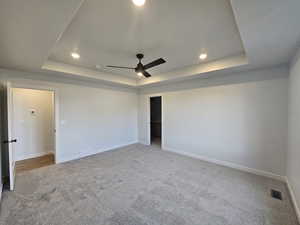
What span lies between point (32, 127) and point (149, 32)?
4.59 meters

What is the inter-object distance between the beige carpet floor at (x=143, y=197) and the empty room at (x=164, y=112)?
21 mm

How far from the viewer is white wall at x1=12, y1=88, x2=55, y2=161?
3861 millimetres

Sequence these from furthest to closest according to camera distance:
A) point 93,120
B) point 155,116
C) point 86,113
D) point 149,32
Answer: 1. point 155,116
2. point 93,120
3. point 86,113
4. point 149,32

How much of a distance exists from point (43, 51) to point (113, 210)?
2.76 m

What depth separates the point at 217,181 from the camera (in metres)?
2.76

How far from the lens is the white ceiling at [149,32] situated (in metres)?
1.33

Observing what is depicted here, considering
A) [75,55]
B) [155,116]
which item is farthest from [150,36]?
[155,116]

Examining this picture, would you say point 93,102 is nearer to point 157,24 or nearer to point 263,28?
point 157,24

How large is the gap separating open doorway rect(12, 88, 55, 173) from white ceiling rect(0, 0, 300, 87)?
1.45m

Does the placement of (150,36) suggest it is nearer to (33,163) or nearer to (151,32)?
(151,32)

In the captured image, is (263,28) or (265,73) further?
(265,73)

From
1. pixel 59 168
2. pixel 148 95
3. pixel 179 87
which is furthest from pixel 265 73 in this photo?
pixel 59 168

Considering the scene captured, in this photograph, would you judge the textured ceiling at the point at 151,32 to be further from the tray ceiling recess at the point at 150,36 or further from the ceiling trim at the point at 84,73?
the ceiling trim at the point at 84,73

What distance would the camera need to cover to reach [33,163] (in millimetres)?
3715
